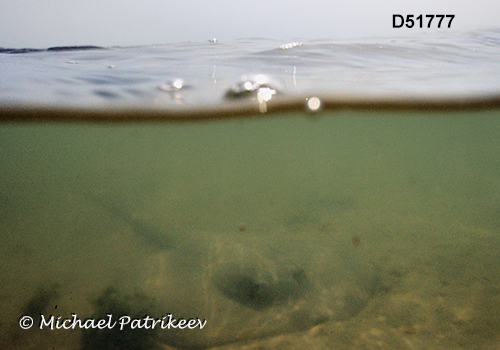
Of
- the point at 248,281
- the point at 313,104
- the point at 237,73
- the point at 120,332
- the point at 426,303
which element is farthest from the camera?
the point at 313,104

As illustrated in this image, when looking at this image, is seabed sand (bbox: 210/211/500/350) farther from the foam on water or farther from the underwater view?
the foam on water

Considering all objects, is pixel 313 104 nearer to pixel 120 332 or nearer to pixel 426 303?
pixel 426 303

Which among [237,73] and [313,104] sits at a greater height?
[237,73]

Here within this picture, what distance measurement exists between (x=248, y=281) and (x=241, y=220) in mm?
3039

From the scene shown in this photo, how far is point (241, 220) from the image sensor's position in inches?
307

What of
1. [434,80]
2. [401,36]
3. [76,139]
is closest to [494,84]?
[434,80]

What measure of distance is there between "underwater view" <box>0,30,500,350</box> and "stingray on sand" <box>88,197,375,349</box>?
0.10ft

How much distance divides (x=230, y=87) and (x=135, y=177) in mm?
5288

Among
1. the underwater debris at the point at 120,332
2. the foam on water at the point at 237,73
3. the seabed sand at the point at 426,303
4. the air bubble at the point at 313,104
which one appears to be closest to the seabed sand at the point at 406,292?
the seabed sand at the point at 426,303

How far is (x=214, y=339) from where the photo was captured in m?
3.83

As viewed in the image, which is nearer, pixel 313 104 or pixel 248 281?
pixel 248 281

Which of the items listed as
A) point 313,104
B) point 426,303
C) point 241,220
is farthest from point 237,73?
point 426,303

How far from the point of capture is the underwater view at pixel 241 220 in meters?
4.00

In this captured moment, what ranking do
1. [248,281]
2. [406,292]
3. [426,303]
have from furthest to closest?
[248,281] < [406,292] < [426,303]
